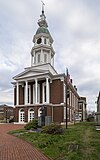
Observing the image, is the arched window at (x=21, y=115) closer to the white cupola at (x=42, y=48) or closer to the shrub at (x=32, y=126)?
the white cupola at (x=42, y=48)

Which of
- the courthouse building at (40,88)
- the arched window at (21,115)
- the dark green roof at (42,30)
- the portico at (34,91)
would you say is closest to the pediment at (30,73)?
the courthouse building at (40,88)

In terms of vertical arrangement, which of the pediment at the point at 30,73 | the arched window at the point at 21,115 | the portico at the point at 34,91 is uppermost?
the pediment at the point at 30,73

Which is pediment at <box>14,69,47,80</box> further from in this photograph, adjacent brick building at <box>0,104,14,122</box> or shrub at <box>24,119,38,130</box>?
shrub at <box>24,119,38,130</box>

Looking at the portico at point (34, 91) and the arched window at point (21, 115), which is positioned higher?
the portico at point (34, 91)

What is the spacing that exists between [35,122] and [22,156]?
50.8 ft

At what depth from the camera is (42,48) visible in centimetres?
4662

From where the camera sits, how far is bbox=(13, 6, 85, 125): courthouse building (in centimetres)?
3975

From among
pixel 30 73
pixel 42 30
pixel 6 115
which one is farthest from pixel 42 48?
pixel 6 115

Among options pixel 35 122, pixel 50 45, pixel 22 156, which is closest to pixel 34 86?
pixel 50 45

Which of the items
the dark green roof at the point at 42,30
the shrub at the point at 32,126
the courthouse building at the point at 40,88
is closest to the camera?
the shrub at the point at 32,126

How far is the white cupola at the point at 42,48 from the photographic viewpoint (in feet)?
153

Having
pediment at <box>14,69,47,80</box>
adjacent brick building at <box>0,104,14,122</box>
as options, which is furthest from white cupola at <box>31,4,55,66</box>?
adjacent brick building at <box>0,104,14,122</box>

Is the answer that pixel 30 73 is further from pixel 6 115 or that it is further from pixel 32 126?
pixel 32 126

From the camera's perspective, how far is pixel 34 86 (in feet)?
141
